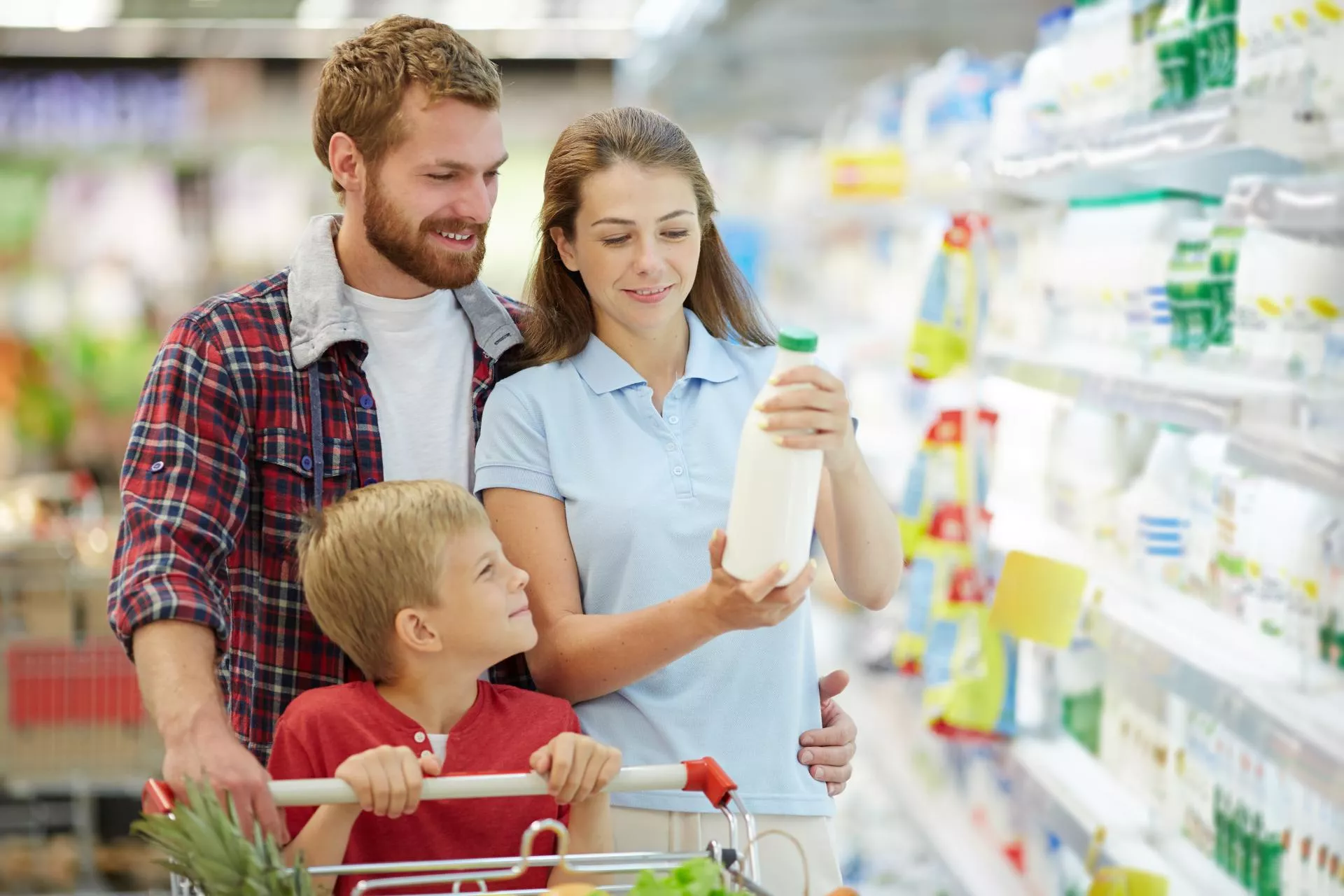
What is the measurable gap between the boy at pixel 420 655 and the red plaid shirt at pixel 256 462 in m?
0.15

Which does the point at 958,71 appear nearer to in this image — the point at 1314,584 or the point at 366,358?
the point at 1314,584

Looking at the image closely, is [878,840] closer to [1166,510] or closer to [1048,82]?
[1166,510]

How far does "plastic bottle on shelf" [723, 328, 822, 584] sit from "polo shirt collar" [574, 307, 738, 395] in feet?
1.42

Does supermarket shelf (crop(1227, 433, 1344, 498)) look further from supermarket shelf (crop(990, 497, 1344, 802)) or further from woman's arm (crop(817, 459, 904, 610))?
woman's arm (crop(817, 459, 904, 610))

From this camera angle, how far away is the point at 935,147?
4449mm

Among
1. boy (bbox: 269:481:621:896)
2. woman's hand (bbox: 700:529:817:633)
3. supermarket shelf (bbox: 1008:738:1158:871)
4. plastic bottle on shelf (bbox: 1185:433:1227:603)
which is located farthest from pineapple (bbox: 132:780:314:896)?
plastic bottle on shelf (bbox: 1185:433:1227:603)

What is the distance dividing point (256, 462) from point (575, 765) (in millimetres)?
642

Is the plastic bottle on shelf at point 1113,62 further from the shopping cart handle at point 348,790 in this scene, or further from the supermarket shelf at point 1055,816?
the shopping cart handle at point 348,790

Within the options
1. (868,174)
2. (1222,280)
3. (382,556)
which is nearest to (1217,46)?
(1222,280)

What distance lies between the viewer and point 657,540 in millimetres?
1892

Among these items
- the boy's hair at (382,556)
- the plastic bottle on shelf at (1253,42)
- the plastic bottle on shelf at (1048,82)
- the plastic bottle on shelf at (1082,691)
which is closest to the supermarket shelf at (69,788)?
the plastic bottle on shelf at (1082,691)

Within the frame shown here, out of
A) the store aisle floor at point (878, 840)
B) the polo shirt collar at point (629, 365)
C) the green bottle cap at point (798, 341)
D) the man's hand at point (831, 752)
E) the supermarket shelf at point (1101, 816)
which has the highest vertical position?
the green bottle cap at point (798, 341)

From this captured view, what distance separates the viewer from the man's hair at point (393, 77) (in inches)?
77.7

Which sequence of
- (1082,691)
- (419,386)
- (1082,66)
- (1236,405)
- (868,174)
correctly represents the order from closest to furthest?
(419,386)
(1236,405)
(1082,66)
(1082,691)
(868,174)
